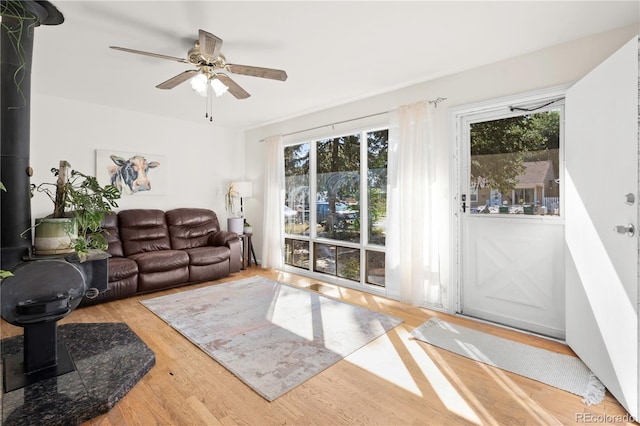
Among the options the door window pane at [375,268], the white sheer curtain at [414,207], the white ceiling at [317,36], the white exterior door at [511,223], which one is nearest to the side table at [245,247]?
the door window pane at [375,268]

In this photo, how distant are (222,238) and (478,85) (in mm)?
3891

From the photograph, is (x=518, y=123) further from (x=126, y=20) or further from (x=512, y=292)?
(x=126, y=20)

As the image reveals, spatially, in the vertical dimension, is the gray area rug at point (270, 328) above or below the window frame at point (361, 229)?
below

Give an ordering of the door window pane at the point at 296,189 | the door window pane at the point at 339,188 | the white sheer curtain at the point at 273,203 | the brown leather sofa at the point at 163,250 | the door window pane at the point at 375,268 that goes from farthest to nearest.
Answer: the white sheer curtain at the point at 273,203 < the door window pane at the point at 296,189 < the door window pane at the point at 339,188 < the door window pane at the point at 375,268 < the brown leather sofa at the point at 163,250

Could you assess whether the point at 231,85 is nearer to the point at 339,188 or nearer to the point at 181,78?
the point at 181,78

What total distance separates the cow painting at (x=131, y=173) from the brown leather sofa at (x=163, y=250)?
38cm

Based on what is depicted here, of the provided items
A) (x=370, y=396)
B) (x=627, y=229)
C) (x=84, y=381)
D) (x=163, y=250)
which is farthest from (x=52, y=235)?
(x=627, y=229)

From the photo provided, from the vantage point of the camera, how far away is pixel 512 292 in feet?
9.50

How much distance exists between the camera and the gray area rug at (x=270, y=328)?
7.13ft

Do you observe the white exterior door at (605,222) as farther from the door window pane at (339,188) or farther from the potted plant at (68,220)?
the potted plant at (68,220)

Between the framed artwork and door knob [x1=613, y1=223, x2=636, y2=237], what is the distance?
209 inches

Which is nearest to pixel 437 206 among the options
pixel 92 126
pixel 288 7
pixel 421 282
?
pixel 421 282

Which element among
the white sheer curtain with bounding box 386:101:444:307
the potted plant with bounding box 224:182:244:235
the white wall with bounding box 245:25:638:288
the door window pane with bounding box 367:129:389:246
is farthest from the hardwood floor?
the potted plant with bounding box 224:182:244:235

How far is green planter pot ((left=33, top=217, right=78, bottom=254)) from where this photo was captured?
2.01 metres
